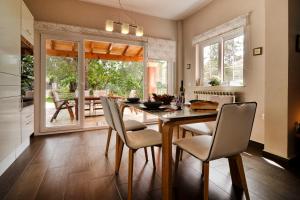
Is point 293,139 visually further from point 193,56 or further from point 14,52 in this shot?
point 14,52

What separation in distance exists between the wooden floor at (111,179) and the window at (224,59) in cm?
150

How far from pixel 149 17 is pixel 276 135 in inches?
150


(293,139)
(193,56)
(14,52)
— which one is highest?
(193,56)

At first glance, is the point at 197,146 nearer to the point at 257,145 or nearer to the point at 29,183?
the point at 29,183

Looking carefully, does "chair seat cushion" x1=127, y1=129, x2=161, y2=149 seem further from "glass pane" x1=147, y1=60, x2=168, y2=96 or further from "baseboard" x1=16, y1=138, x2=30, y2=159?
"glass pane" x1=147, y1=60, x2=168, y2=96

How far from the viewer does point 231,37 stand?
3.27 meters

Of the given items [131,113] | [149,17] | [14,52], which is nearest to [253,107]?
[14,52]

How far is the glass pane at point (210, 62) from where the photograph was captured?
366 centimetres

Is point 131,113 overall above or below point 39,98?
below

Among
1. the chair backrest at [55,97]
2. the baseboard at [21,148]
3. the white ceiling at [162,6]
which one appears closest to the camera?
the baseboard at [21,148]

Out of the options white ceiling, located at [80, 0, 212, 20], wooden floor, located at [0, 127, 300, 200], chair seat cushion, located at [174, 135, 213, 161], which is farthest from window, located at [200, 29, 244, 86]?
chair seat cushion, located at [174, 135, 213, 161]

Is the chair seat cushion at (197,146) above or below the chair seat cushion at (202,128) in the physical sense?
below

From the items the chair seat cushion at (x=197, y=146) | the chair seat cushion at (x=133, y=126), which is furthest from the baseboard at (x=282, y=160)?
the chair seat cushion at (x=133, y=126)

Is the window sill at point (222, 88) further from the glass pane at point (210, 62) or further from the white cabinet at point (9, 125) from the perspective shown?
the white cabinet at point (9, 125)
